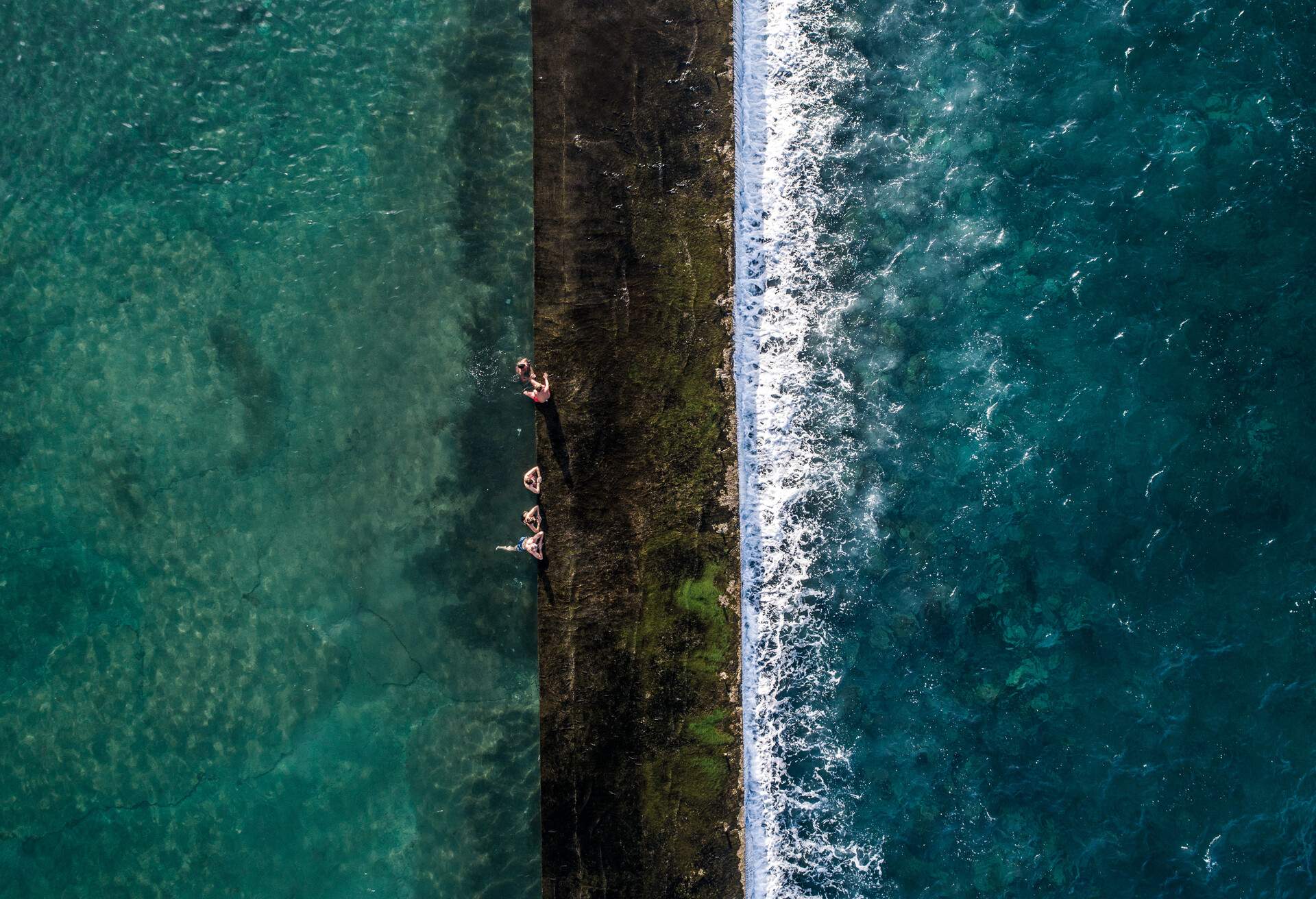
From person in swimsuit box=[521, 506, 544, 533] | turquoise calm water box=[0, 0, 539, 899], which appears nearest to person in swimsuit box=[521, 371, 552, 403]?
turquoise calm water box=[0, 0, 539, 899]

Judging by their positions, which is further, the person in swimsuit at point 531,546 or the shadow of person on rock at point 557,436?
the shadow of person on rock at point 557,436

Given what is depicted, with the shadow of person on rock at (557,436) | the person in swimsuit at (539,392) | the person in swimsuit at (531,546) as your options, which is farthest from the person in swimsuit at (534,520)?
the person in swimsuit at (539,392)

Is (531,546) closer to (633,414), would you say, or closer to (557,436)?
(557,436)

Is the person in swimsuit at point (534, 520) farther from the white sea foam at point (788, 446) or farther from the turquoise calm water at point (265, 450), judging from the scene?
the white sea foam at point (788, 446)

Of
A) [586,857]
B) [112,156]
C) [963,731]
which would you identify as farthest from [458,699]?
[112,156]

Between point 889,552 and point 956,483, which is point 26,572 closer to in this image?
point 889,552

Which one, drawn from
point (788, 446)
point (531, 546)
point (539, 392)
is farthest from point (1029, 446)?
point (531, 546)

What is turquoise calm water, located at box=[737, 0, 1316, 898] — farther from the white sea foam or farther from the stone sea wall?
the stone sea wall
